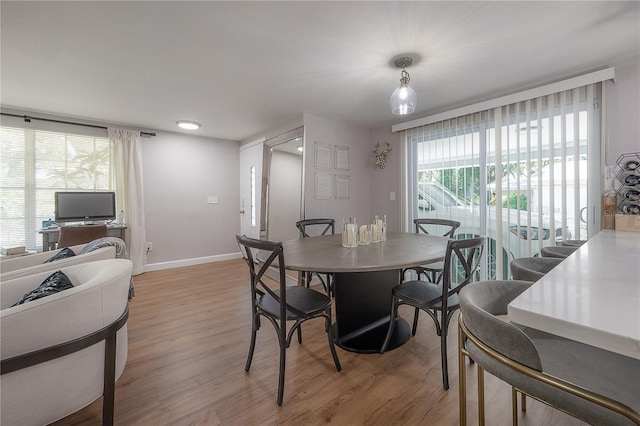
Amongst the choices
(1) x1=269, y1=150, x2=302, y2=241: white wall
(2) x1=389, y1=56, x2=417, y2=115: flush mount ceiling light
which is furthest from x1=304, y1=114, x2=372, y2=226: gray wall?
(2) x1=389, y1=56, x2=417, y2=115: flush mount ceiling light

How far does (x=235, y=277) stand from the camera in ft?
12.9

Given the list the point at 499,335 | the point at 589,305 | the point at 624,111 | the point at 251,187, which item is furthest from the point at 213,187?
the point at 624,111

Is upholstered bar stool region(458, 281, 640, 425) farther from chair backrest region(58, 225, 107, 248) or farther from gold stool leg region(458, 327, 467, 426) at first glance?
chair backrest region(58, 225, 107, 248)

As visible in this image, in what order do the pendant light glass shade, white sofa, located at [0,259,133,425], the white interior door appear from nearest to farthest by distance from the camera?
white sofa, located at [0,259,133,425] < the pendant light glass shade < the white interior door

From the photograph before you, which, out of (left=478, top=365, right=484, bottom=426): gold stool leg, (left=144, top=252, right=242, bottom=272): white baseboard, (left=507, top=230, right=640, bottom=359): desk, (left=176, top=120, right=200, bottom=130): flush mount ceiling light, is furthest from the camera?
(left=144, top=252, right=242, bottom=272): white baseboard

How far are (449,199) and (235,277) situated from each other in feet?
10.4

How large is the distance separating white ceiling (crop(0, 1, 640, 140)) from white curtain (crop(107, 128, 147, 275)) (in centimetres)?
82

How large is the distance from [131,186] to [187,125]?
1.26 m

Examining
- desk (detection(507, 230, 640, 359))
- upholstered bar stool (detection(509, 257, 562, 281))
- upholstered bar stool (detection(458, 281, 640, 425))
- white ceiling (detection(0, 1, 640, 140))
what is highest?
white ceiling (detection(0, 1, 640, 140))

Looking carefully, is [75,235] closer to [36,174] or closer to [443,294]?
[36,174]

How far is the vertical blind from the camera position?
235cm

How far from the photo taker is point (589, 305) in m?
0.64

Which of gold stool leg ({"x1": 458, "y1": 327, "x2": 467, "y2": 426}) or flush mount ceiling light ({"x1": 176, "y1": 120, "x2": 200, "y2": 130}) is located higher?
flush mount ceiling light ({"x1": 176, "y1": 120, "x2": 200, "y2": 130})

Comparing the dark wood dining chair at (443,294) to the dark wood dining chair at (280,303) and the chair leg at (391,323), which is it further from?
the dark wood dining chair at (280,303)
